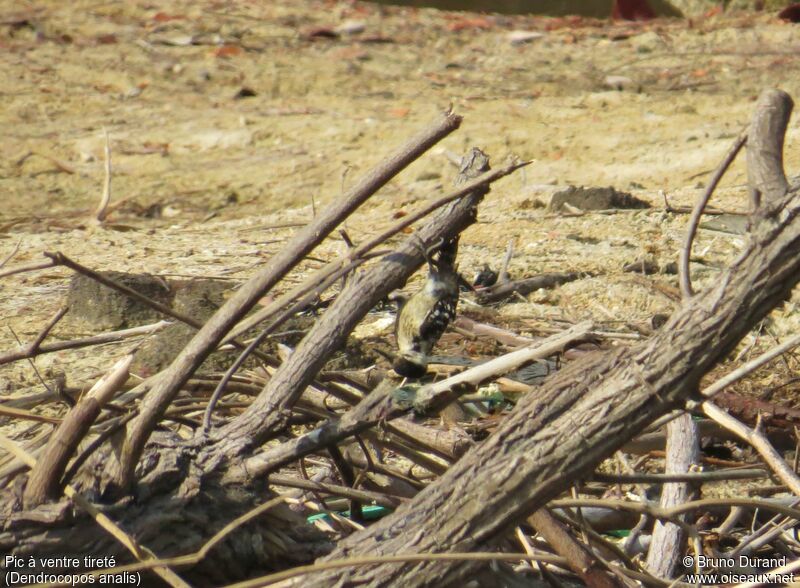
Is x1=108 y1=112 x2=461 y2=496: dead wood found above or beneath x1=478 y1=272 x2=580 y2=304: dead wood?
above

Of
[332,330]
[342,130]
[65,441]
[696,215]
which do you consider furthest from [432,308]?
[342,130]

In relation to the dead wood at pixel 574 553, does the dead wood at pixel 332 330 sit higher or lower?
higher

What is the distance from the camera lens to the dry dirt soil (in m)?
3.62

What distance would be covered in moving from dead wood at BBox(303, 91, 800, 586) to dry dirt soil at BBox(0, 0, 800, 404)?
159cm

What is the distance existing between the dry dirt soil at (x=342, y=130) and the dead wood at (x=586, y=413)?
1589 mm

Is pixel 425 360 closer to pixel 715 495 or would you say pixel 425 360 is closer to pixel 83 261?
pixel 715 495

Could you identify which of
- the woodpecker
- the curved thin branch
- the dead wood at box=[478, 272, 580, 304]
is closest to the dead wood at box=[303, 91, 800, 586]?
the curved thin branch

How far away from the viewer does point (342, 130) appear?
19.8 feet

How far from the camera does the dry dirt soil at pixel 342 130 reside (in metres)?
3.62

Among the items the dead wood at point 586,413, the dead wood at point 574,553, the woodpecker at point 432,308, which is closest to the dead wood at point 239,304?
the woodpecker at point 432,308

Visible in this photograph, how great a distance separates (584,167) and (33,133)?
3.22m

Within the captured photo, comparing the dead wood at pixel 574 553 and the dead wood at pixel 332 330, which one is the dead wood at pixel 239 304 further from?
the dead wood at pixel 574 553

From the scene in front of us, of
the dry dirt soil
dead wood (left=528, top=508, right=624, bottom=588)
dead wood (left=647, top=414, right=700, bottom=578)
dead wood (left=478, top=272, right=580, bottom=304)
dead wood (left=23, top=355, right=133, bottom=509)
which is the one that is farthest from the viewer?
the dry dirt soil

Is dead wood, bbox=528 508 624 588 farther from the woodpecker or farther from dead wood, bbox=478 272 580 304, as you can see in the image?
dead wood, bbox=478 272 580 304
